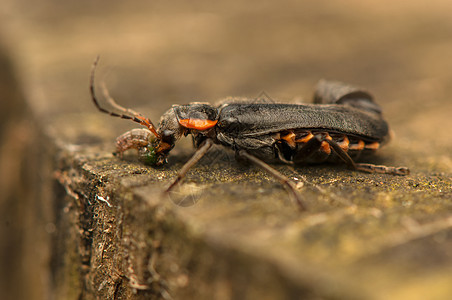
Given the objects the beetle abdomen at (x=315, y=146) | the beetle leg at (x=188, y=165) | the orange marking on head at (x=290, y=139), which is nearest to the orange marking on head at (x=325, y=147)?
the beetle abdomen at (x=315, y=146)

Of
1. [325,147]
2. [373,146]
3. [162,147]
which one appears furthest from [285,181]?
[373,146]

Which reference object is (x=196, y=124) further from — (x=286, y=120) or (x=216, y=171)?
(x=286, y=120)

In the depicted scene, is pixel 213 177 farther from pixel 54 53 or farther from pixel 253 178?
pixel 54 53

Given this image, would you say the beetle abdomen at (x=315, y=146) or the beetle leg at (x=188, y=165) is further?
the beetle abdomen at (x=315, y=146)

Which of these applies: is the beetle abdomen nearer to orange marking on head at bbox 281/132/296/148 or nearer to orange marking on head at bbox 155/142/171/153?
orange marking on head at bbox 281/132/296/148

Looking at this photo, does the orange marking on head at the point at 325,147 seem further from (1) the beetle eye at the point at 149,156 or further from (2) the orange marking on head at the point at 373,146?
(1) the beetle eye at the point at 149,156

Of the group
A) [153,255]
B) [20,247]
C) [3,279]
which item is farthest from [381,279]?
[3,279]

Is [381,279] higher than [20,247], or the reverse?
[381,279]
